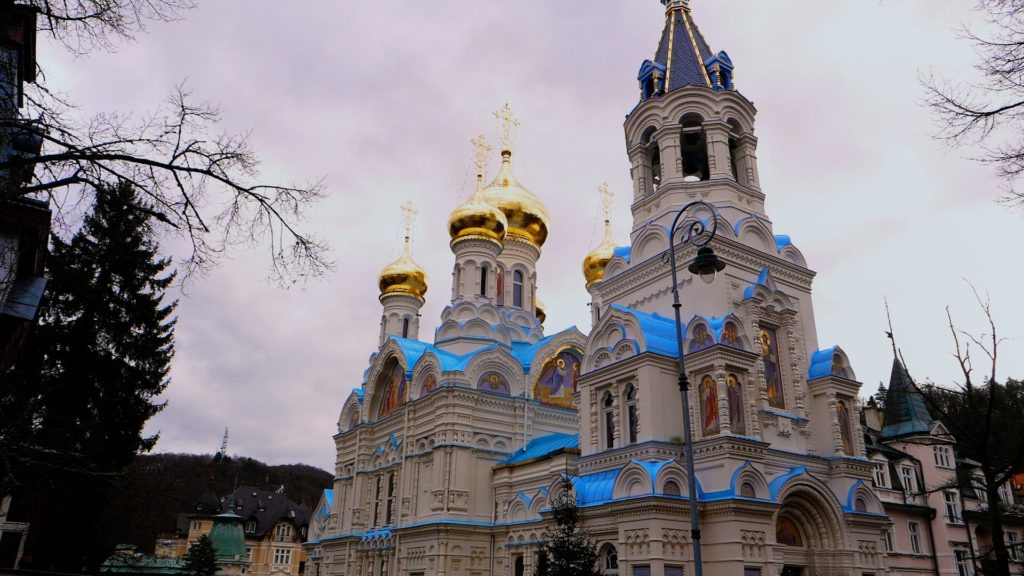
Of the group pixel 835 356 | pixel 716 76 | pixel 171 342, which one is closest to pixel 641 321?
pixel 835 356

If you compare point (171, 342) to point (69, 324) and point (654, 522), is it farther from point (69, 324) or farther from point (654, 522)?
point (654, 522)

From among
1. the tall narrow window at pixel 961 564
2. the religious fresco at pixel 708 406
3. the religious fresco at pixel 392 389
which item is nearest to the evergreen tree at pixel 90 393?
the religious fresco at pixel 392 389

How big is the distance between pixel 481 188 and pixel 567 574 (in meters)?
21.2

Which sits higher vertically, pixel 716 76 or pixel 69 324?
pixel 716 76

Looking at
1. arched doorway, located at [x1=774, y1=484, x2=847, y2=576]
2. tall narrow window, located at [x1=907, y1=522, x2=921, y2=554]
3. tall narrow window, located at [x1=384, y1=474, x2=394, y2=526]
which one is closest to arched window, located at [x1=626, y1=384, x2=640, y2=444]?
arched doorway, located at [x1=774, y1=484, x2=847, y2=576]

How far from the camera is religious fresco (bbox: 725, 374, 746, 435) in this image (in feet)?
51.0

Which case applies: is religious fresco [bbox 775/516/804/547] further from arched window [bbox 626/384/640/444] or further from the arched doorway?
arched window [bbox 626/384/640/444]

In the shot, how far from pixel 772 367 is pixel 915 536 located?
1042 centimetres

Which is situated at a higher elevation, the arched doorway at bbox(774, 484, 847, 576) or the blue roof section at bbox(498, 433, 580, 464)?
the blue roof section at bbox(498, 433, 580, 464)

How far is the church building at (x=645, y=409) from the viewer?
49.8 feet

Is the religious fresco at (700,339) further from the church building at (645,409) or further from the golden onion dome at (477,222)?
the golden onion dome at (477,222)

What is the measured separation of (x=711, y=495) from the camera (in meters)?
14.9

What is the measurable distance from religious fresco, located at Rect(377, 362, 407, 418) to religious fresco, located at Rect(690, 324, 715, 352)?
12773 millimetres

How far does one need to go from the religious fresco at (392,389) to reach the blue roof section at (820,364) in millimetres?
14144
